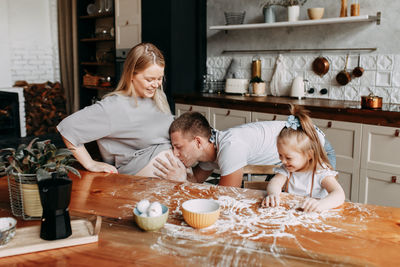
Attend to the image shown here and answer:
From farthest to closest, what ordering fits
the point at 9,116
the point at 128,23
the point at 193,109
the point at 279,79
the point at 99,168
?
the point at 9,116 → the point at 128,23 → the point at 193,109 → the point at 279,79 → the point at 99,168

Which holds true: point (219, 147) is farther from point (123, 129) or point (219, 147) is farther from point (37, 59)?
point (37, 59)

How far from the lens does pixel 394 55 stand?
3.67 meters

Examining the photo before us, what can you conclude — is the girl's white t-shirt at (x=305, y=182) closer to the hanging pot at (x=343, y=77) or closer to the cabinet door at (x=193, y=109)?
the hanging pot at (x=343, y=77)

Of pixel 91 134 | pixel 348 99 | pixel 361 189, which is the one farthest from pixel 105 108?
pixel 348 99

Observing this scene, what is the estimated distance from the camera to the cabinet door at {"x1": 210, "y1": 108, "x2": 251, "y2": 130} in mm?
4047

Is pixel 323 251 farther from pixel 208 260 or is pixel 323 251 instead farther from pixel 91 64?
pixel 91 64

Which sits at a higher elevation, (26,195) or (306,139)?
(306,139)

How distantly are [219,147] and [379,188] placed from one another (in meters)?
1.85

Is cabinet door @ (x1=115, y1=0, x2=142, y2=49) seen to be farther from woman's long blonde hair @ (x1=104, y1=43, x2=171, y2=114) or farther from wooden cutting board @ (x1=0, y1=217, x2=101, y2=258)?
wooden cutting board @ (x1=0, y1=217, x2=101, y2=258)

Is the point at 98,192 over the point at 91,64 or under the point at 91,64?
under

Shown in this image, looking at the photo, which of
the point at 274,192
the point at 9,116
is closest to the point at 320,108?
the point at 274,192

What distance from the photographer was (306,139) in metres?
1.76

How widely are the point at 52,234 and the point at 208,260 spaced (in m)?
0.48

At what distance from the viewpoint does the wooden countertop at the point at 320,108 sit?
3.12 metres
